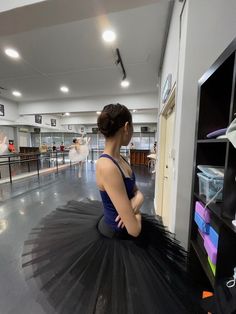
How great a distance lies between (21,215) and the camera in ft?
10.1

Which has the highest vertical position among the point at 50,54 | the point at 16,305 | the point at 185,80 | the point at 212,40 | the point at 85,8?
the point at 50,54

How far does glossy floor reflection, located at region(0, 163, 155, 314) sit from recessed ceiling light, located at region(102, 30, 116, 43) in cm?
339

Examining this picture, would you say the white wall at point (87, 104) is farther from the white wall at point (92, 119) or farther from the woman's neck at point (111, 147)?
the woman's neck at point (111, 147)

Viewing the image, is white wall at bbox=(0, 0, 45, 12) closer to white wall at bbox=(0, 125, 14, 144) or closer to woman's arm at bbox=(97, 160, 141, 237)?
woman's arm at bbox=(97, 160, 141, 237)

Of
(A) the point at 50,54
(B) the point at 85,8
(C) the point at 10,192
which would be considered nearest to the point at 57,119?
(C) the point at 10,192

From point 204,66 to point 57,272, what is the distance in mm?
1888

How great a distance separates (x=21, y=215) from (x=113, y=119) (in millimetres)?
3210

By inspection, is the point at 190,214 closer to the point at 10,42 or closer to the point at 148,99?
the point at 10,42

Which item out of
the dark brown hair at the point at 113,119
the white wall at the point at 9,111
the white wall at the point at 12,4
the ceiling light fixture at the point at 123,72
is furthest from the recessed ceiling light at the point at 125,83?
the white wall at the point at 9,111

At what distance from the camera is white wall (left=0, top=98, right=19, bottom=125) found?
6395 mm

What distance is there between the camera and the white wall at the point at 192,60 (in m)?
1.19

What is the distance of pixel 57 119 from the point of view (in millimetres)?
12086

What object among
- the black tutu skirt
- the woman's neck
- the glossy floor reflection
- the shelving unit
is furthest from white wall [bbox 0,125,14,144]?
the shelving unit

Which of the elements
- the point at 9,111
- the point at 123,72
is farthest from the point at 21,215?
the point at 9,111
